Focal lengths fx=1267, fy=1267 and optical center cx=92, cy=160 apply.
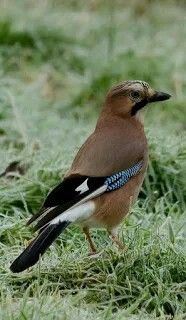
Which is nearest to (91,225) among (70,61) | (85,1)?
(70,61)

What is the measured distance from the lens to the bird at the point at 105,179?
5.84 meters

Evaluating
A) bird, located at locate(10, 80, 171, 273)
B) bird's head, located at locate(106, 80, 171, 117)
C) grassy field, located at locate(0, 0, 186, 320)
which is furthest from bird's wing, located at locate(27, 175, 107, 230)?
bird's head, located at locate(106, 80, 171, 117)

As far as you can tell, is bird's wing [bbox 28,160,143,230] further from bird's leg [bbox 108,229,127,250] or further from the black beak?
the black beak

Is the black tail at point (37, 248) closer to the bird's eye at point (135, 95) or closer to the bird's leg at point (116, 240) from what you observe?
the bird's leg at point (116, 240)

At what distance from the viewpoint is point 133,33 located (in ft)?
39.2

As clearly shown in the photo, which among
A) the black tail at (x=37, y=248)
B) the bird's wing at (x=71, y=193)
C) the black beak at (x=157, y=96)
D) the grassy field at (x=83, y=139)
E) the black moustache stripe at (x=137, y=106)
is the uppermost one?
the black beak at (x=157, y=96)

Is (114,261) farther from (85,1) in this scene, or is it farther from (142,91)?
(85,1)

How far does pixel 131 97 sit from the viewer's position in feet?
22.1

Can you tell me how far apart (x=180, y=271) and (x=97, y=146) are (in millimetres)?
818

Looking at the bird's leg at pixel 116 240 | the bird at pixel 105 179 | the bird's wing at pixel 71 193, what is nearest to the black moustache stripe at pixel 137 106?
the bird at pixel 105 179

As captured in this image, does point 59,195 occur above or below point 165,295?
above

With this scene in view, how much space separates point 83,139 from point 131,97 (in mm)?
1869

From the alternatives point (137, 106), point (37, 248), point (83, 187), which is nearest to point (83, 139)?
point (137, 106)

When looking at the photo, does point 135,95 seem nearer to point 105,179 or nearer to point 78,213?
point 105,179
